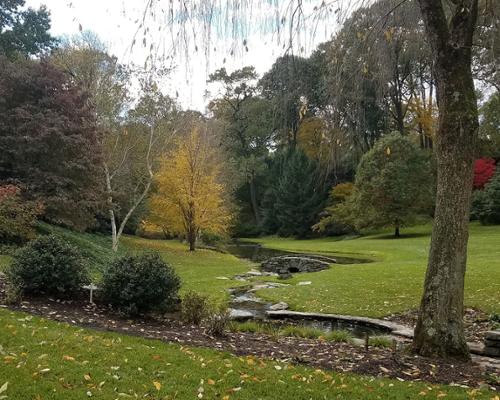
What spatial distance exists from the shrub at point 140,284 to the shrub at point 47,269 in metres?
0.72

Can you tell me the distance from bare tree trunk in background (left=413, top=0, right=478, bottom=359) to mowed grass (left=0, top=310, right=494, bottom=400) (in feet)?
3.60

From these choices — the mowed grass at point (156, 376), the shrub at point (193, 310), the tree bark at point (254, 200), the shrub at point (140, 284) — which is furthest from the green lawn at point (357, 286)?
the tree bark at point (254, 200)

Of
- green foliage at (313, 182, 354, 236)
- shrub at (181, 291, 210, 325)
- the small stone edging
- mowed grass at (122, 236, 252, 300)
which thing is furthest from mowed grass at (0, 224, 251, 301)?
green foliage at (313, 182, 354, 236)

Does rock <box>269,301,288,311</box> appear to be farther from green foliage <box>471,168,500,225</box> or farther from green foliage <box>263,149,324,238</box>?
green foliage <box>263,149,324,238</box>

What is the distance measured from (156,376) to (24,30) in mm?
32904

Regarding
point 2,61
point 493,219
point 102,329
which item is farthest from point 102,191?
point 493,219

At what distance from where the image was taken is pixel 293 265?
72.0 ft

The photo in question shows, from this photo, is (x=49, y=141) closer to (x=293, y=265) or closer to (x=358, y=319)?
(x=293, y=265)

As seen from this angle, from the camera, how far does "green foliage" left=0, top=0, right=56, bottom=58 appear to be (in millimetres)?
30069

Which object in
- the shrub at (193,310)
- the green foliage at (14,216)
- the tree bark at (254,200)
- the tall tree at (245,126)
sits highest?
the tall tree at (245,126)

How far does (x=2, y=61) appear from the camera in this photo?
61.2ft

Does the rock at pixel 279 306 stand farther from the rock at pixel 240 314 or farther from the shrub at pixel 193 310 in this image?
the shrub at pixel 193 310

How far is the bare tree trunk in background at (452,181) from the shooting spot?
543 cm

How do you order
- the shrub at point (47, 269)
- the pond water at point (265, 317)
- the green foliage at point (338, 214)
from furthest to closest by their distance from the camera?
1. the green foliage at point (338, 214)
2. the pond water at point (265, 317)
3. the shrub at point (47, 269)
